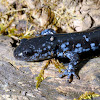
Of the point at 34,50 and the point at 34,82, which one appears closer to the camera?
the point at 34,82

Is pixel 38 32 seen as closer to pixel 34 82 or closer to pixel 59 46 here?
pixel 59 46

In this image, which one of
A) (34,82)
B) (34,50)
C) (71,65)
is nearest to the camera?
(34,82)

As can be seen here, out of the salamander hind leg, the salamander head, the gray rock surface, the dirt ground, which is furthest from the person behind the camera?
the salamander head

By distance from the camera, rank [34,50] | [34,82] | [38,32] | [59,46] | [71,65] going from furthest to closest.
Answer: [38,32] → [59,46] → [34,50] → [71,65] → [34,82]

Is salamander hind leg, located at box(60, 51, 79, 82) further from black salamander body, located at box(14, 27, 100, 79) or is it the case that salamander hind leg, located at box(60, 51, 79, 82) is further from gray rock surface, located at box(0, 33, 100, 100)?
gray rock surface, located at box(0, 33, 100, 100)

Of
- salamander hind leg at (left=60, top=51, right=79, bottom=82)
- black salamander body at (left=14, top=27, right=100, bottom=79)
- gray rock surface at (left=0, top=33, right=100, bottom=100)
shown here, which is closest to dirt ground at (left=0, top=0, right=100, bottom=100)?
gray rock surface at (left=0, top=33, right=100, bottom=100)

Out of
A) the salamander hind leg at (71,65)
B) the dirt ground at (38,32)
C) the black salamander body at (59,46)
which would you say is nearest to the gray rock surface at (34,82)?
the dirt ground at (38,32)

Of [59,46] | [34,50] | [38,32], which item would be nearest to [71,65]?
[59,46]

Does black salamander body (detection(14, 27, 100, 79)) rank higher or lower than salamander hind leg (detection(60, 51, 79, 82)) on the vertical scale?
higher
